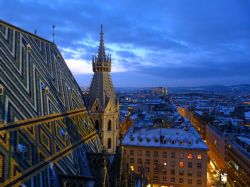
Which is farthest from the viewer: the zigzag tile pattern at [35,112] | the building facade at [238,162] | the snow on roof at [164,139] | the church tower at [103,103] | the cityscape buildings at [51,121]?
the snow on roof at [164,139]

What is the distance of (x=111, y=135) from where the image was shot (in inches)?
1622

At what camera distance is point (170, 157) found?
2554 inches

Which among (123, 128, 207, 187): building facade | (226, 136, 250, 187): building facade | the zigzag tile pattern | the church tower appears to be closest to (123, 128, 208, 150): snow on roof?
(123, 128, 207, 187): building facade

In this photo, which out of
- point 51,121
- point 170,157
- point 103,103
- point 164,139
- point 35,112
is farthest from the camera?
point 164,139

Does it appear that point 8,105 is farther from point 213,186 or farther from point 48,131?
point 213,186

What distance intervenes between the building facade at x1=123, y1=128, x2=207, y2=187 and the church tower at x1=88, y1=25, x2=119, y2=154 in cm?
2198

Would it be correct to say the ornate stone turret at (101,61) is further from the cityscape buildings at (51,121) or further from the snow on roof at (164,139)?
the snow on roof at (164,139)

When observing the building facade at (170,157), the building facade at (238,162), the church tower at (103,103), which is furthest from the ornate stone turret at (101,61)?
the building facade at (238,162)

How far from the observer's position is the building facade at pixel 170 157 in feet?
208

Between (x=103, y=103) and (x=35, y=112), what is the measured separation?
60.7 ft

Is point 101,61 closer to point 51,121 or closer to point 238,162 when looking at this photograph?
point 51,121

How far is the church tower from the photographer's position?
132ft

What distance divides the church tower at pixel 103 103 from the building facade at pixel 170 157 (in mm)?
21977

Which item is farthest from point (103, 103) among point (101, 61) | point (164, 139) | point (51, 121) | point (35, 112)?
point (164, 139)
